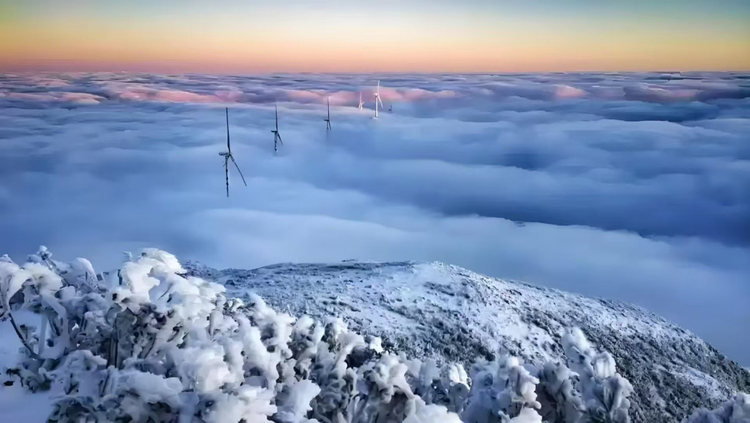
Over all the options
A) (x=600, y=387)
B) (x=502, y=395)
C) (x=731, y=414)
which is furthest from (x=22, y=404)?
(x=731, y=414)

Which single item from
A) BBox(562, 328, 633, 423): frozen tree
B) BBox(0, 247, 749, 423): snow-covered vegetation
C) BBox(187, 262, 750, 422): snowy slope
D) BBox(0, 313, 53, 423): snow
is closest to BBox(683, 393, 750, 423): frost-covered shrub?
BBox(0, 247, 749, 423): snow-covered vegetation

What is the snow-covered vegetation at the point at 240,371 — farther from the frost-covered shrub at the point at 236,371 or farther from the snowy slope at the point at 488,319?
the snowy slope at the point at 488,319

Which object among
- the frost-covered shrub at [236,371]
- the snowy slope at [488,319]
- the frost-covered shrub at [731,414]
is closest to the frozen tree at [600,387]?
the frost-covered shrub at [236,371]

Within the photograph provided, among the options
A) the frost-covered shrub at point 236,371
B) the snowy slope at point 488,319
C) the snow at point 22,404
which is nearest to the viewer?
the frost-covered shrub at point 236,371

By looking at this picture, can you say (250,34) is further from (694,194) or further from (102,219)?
(694,194)

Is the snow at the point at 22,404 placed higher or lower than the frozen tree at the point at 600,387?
lower

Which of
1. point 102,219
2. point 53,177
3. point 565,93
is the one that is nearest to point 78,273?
point 102,219

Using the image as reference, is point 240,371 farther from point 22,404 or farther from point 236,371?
point 22,404
